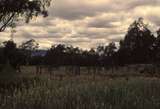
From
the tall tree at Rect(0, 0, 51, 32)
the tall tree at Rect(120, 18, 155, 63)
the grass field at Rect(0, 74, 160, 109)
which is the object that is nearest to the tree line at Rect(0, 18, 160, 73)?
the tall tree at Rect(120, 18, 155, 63)

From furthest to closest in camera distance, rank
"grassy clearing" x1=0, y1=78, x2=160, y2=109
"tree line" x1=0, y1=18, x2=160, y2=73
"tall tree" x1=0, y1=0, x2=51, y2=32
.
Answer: "tree line" x1=0, y1=18, x2=160, y2=73
"tall tree" x1=0, y1=0, x2=51, y2=32
"grassy clearing" x1=0, y1=78, x2=160, y2=109

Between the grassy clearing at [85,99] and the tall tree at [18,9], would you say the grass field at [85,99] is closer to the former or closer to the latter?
the grassy clearing at [85,99]

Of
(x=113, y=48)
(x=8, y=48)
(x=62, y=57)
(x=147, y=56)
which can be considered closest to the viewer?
(x=8, y=48)

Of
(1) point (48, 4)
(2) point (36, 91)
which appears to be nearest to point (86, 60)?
(1) point (48, 4)

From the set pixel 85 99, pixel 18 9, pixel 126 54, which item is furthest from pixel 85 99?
pixel 126 54

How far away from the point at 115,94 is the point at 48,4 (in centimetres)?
3124

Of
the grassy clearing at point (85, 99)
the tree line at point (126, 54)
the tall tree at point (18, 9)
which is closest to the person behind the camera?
the grassy clearing at point (85, 99)

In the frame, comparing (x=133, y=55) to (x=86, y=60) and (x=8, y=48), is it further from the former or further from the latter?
(x=8, y=48)

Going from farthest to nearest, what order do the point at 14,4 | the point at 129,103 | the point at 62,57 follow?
the point at 62,57
the point at 14,4
the point at 129,103

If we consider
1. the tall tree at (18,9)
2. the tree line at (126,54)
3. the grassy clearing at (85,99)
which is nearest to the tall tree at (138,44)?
the tree line at (126,54)

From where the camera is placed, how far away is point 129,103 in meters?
7.83

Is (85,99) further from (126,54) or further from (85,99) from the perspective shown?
(126,54)

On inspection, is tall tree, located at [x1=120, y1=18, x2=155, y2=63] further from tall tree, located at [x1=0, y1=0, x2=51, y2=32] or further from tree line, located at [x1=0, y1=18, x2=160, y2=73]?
tall tree, located at [x1=0, y1=0, x2=51, y2=32]

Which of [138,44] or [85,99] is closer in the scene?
[85,99]
